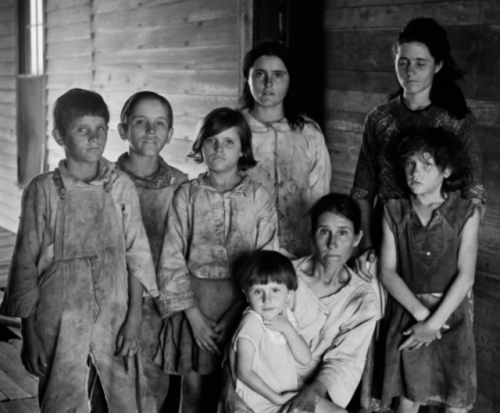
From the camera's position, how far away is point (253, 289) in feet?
8.34

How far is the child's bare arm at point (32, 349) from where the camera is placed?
2557 millimetres

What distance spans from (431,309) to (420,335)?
106mm

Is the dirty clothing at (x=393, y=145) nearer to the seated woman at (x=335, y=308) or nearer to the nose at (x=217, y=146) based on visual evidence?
the seated woman at (x=335, y=308)

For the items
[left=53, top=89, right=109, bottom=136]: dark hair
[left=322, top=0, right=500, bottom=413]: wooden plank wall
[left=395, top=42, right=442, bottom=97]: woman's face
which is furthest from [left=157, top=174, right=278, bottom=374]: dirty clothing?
[left=322, top=0, right=500, bottom=413]: wooden plank wall

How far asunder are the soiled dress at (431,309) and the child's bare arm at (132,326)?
0.95m

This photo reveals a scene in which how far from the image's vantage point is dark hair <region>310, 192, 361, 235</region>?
270 cm

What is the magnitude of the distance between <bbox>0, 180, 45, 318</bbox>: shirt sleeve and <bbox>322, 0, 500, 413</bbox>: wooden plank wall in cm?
204

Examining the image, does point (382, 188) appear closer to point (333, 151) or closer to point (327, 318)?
point (327, 318)

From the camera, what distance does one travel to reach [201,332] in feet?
9.00

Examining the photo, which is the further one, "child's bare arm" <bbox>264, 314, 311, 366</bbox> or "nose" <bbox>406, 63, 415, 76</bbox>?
"nose" <bbox>406, 63, 415, 76</bbox>

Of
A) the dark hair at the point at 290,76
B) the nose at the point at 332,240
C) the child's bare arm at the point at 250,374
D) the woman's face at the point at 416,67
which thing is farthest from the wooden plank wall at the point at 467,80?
the child's bare arm at the point at 250,374

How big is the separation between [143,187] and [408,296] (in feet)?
3.64

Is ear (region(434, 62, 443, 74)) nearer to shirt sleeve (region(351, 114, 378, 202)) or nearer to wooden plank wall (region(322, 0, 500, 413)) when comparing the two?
shirt sleeve (region(351, 114, 378, 202))

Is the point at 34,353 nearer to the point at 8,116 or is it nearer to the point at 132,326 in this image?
the point at 132,326
